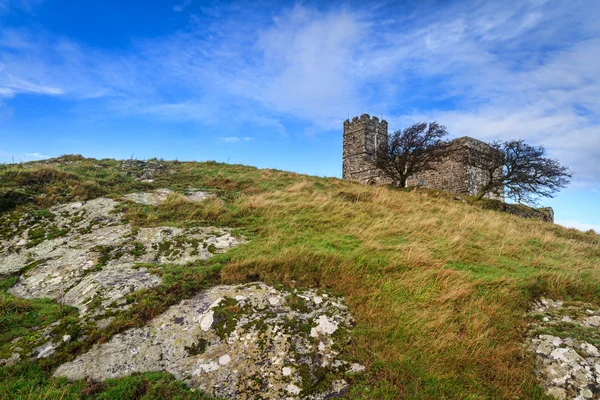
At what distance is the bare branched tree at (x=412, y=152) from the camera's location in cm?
2950

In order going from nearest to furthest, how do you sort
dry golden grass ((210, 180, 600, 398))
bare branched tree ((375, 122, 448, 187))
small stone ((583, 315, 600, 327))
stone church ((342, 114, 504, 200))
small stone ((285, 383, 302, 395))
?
small stone ((285, 383, 302, 395))
dry golden grass ((210, 180, 600, 398))
small stone ((583, 315, 600, 327))
bare branched tree ((375, 122, 448, 187))
stone church ((342, 114, 504, 200))

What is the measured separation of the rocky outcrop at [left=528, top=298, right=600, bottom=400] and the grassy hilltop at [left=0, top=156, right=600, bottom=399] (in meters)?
0.21

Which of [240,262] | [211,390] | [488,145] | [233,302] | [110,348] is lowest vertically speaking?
[211,390]

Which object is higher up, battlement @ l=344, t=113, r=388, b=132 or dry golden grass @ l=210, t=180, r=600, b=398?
battlement @ l=344, t=113, r=388, b=132

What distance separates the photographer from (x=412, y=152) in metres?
29.8

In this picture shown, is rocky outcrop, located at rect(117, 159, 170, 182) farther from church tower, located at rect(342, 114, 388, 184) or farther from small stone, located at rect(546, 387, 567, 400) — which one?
church tower, located at rect(342, 114, 388, 184)

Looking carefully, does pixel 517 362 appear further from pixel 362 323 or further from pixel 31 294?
pixel 31 294

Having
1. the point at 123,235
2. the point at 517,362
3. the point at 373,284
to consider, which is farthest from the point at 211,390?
the point at 123,235

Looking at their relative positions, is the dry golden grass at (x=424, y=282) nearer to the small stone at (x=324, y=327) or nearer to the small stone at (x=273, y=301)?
the small stone at (x=324, y=327)

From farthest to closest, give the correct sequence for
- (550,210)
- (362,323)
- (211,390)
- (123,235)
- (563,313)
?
(550,210) < (123,235) < (563,313) < (362,323) < (211,390)

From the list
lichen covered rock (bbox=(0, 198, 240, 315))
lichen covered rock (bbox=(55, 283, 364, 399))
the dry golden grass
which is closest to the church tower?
the dry golden grass

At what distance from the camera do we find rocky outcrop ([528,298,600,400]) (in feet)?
13.8

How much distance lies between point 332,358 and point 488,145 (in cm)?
3787

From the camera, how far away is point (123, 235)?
Answer: 8273mm
